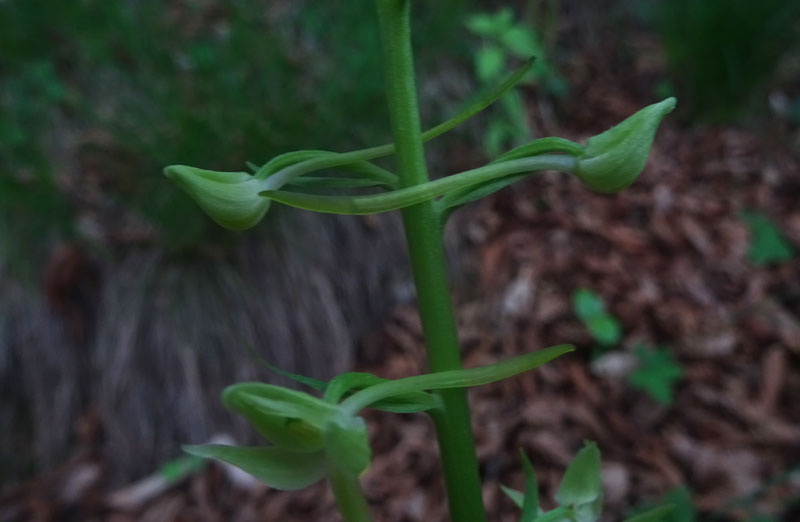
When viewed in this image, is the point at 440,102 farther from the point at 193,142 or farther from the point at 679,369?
the point at 679,369

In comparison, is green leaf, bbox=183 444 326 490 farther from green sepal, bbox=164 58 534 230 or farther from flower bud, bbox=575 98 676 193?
flower bud, bbox=575 98 676 193

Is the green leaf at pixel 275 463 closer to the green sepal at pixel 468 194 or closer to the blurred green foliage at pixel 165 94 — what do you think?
the green sepal at pixel 468 194

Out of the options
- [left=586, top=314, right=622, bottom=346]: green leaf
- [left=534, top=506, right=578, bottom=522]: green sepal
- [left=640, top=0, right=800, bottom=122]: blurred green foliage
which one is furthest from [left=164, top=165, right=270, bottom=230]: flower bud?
[left=640, top=0, right=800, bottom=122]: blurred green foliage

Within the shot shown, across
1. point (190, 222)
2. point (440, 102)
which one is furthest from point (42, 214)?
point (440, 102)

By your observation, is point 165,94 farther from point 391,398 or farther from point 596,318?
point 391,398

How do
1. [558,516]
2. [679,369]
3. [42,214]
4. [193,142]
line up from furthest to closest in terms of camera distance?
1. [42,214]
2. [193,142]
3. [679,369]
4. [558,516]
